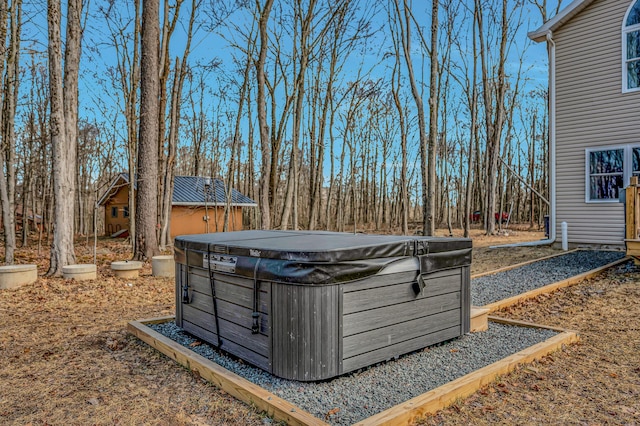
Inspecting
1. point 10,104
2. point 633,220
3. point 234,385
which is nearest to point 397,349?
point 234,385

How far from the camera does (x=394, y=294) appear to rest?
3209mm

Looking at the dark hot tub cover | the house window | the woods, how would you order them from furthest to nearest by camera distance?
the woods
the house window
the dark hot tub cover

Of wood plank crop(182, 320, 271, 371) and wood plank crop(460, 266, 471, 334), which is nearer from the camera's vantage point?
wood plank crop(182, 320, 271, 371)

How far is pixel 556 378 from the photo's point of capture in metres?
3.13

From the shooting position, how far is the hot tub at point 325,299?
2.76m

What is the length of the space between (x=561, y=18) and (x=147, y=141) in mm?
9522

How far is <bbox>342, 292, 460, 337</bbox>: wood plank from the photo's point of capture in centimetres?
294

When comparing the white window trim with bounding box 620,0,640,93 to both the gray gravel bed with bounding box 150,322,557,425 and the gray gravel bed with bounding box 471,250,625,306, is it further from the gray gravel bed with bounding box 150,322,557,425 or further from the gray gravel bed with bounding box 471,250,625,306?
the gray gravel bed with bounding box 150,322,557,425

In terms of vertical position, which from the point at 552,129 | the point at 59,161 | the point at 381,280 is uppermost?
the point at 552,129

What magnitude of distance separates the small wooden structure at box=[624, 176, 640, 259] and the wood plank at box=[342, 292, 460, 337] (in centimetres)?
480

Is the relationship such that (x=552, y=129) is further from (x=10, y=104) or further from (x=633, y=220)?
(x=10, y=104)

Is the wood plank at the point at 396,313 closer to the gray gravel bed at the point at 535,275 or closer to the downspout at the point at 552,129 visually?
the gray gravel bed at the point at 535,275

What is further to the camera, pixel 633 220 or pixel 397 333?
pixel 633 220

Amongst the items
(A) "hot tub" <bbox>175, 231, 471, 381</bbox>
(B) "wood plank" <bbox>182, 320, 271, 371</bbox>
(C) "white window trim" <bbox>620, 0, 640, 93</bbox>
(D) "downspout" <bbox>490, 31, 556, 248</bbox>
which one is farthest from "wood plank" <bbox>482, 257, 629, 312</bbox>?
(C) "white window trim" <bbox>620, 0, 640, 93</bbox>
